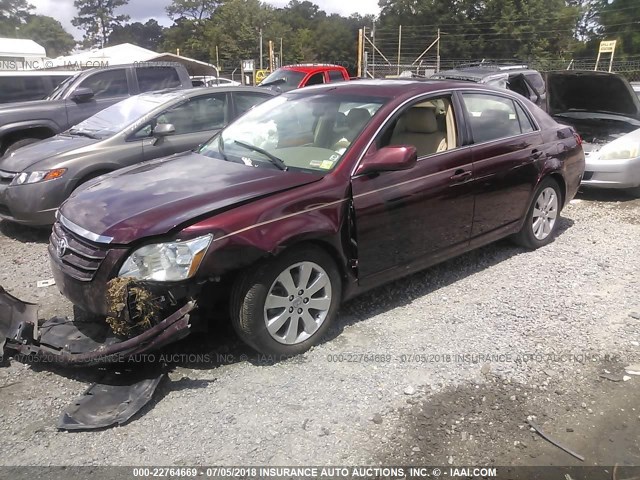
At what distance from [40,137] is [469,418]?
7.87 meters

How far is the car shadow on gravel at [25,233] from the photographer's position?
5.99 metres

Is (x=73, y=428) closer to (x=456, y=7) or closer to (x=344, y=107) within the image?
(x=344, y=107)

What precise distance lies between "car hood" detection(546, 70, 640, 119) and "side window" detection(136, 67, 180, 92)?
6360mm

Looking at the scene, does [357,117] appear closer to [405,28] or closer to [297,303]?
[297,303]

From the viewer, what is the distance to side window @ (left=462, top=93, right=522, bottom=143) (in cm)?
461

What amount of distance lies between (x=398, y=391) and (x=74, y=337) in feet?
6.43

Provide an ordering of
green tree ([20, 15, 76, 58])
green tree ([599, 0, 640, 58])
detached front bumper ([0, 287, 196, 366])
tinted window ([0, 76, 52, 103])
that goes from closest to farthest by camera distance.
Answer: detached front bumper ([0, 287, 196, 366]), tinted window ([0, 76, 52, 103]), green tree ([599, 0, 640, 58]), green tree ([20, 15, 76, 58])

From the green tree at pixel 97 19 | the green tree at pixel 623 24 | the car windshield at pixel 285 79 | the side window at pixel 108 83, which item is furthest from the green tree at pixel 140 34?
the side window at pixel 108 83

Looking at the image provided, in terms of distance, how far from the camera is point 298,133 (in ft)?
13.7

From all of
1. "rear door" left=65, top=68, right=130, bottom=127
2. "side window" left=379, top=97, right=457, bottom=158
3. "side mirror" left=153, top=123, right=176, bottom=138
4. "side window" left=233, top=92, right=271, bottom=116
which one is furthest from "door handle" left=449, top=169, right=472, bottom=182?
"rear door" left=65, top=68, right=130, bottom=127

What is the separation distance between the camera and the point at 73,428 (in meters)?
2.79

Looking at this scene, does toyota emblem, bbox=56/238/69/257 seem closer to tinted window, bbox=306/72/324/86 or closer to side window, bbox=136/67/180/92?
side window, bbox=136/67/180/92

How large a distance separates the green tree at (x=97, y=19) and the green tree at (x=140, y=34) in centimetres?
125

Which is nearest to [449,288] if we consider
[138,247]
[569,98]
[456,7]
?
[138,247]
